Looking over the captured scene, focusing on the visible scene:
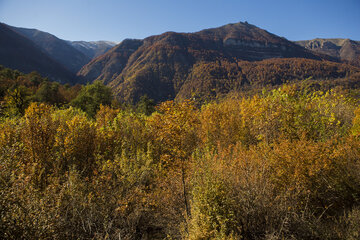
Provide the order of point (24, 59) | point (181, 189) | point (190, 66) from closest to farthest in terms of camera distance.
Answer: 1. point (181, 189)
2. point (24, 59)
3. point (190, 66)

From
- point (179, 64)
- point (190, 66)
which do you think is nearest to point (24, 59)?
point (179, 64)

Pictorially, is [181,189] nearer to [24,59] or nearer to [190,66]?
[190,66]

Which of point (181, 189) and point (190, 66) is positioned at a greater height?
point (190, 66)

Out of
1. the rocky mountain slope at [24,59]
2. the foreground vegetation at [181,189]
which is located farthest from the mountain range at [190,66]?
the foreground vegetation at [181,189]

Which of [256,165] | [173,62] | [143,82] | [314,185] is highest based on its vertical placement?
[173,62]

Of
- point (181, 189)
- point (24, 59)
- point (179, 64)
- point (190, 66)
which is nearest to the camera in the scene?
point (181, 189)

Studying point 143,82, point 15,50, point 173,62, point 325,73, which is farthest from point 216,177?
point 15,50

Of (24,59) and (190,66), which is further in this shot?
(190,66)

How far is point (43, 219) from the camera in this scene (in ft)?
13.2

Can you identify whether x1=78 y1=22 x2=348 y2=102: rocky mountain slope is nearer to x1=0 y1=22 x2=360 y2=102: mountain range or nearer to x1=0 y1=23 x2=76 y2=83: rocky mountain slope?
x1=0 y1=22 x2=360 y2=102: mountain range

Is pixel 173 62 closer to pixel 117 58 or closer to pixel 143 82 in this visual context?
pixel 143 82

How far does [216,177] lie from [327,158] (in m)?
5.02

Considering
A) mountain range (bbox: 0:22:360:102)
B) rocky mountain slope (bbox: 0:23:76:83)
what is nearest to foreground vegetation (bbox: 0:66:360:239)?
mountain range (bbox: 0:22:360:102)

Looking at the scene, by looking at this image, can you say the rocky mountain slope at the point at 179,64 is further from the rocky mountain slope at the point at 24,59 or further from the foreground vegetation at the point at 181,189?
the foreground vegetation at the point at 181,189
